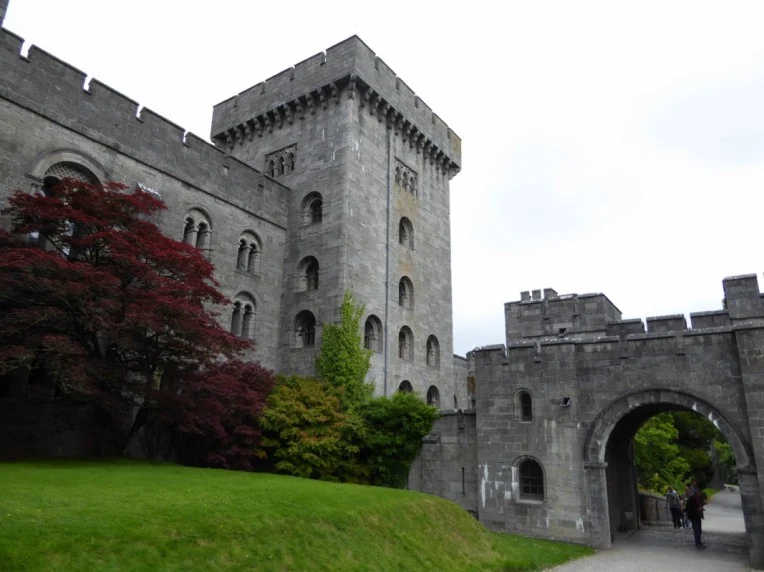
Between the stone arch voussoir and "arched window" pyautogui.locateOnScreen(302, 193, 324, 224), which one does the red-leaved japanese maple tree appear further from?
the stone arch voussoir

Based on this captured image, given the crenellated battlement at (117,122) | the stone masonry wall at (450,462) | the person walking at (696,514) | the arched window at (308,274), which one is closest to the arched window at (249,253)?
the crenellated battlement at (117,122)

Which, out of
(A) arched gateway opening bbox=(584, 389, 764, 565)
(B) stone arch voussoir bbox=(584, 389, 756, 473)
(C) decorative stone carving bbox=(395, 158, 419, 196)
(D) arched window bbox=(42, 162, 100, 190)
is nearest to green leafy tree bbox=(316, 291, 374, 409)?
(C) decorative stone carving bbox=(395, 158, 419, 196)

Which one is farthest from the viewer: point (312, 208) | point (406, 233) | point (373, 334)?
point (406, 233)

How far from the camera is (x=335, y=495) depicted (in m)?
13.9

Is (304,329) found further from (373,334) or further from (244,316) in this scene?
(373,334)

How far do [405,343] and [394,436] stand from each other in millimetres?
8550

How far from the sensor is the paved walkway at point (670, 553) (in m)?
15.5

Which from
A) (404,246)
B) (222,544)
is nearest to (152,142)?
(404,246)

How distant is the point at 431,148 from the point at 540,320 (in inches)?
512

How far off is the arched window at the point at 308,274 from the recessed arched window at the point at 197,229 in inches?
194

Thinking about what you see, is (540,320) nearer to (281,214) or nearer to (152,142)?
(281,214)

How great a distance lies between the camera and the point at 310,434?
20.6 meters

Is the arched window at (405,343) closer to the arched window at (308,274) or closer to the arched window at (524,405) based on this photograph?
the arched window at (308,274)

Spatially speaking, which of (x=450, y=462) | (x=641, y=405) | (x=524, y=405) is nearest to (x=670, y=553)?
(x=641, y=405)
